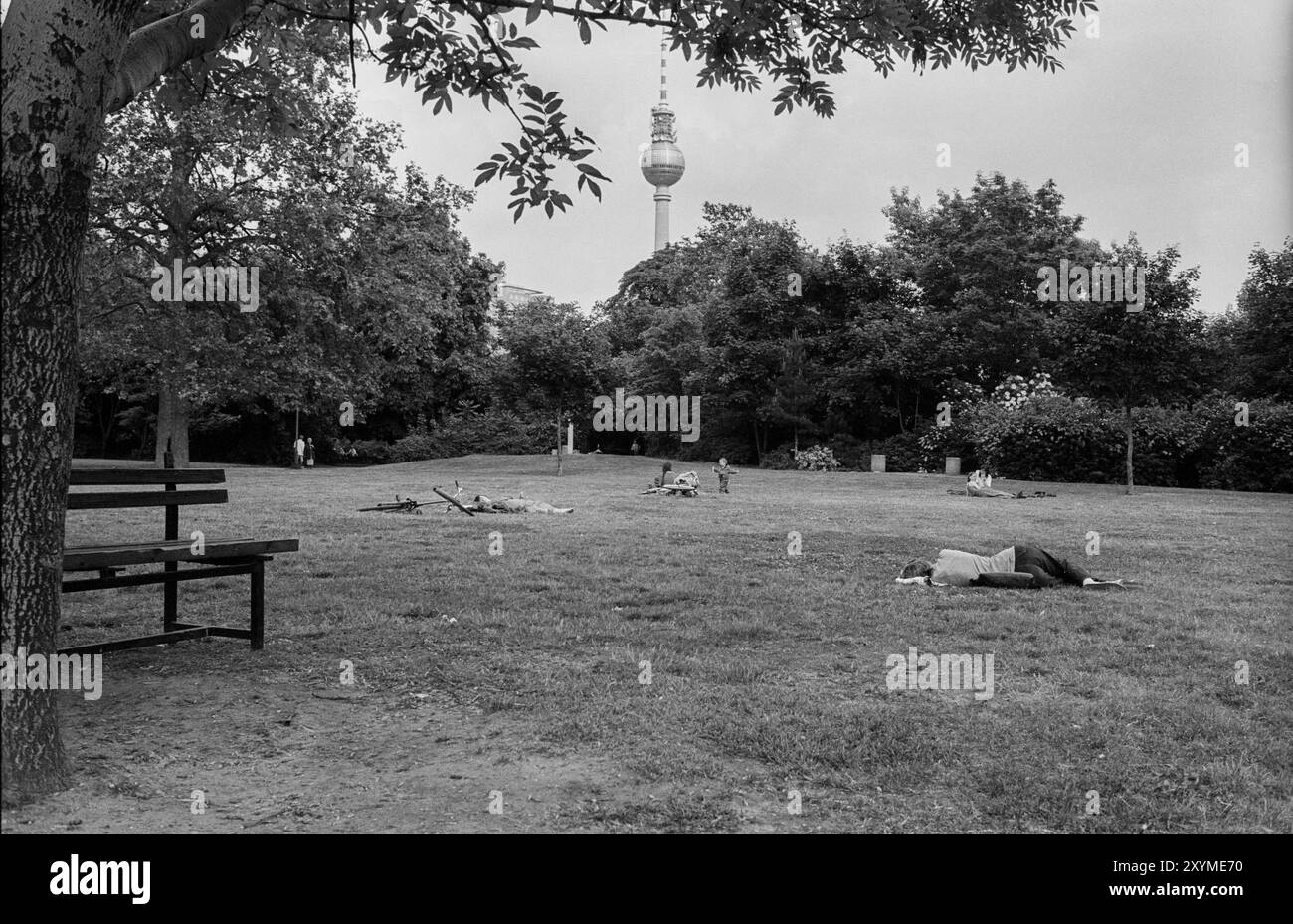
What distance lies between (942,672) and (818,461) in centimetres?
3044

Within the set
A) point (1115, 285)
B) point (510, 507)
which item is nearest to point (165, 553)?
point (510, 507)

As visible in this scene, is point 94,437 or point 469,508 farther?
point 94,437

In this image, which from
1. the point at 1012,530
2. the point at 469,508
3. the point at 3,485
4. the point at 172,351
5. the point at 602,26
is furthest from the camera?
the point at 172,351

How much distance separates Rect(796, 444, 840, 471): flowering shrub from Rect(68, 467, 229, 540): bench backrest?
98.7 feet

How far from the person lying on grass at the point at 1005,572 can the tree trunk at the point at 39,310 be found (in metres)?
7.13

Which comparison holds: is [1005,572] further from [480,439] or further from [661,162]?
[661,162]

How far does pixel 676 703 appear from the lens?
5.05m

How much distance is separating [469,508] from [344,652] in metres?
10.6

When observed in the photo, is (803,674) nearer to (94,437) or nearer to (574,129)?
(574,129)

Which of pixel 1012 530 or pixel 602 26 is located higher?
pixel 602 26
